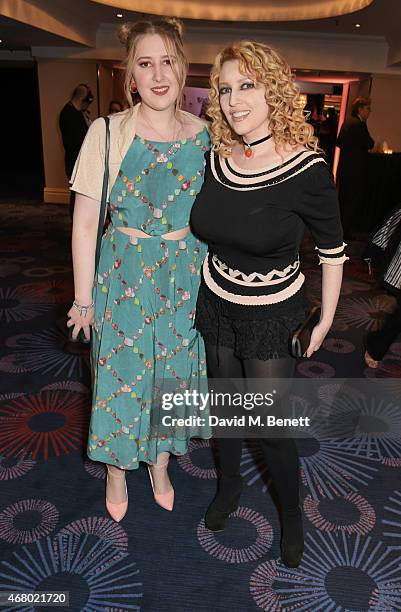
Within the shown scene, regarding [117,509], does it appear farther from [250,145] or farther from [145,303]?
[250,145]

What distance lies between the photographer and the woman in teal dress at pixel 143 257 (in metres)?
1.40

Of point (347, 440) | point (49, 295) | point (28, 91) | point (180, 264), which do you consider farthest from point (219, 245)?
point (28, 91)

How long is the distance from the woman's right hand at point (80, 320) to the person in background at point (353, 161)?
4.81 meters

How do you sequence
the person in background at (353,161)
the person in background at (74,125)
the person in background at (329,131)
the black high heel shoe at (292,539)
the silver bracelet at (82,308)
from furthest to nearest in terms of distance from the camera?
the person in background at (329,131) < the person in background at (353,161) < the person in background at (74,125) < the black high heel shoe at (292,539) < the silver bracelet at (82,308)

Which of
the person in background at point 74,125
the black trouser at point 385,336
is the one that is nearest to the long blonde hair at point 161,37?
the black trouser at point 385,336

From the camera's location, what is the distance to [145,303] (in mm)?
1550

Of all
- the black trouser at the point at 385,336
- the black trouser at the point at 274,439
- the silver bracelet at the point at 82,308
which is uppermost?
the silver bracelet at the point at 82,308

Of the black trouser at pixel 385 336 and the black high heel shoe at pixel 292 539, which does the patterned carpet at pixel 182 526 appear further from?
the black trouser at pixel 385 336

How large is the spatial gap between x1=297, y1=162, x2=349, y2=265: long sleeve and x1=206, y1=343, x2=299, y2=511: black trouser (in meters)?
0.36

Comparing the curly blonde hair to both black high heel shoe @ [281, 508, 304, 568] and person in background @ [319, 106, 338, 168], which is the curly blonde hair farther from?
person in background @ [319, 106, 338, 168]

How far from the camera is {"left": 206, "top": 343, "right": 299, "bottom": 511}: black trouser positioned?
1.48 m

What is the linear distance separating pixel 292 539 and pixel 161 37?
63.7 inches

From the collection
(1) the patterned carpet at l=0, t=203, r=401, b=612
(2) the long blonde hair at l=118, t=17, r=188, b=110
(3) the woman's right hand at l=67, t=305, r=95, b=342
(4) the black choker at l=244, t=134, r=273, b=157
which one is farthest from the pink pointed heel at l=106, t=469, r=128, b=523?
(2) the long blonde hair at l=118, t=17, r=188, b=110

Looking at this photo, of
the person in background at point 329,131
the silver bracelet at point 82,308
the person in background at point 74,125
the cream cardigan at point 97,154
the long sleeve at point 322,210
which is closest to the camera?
the long sleeve at point 322,210
